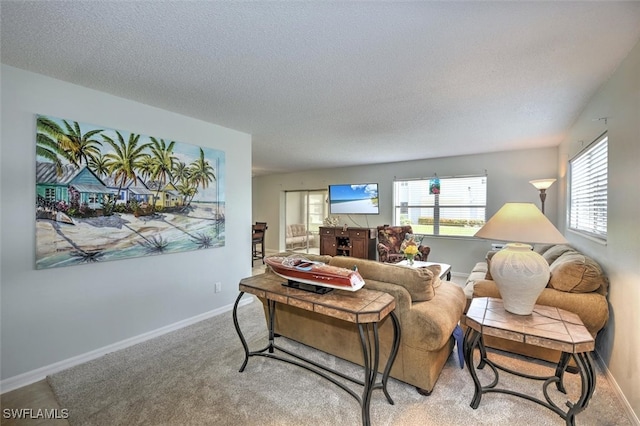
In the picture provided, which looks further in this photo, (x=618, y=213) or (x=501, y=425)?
(x=618, y=213)

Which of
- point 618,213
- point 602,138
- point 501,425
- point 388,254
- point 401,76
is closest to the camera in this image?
point 501,425

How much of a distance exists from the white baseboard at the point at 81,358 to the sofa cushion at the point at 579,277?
11.8 feet

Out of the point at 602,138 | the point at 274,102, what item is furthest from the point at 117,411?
→ the point at 602,138

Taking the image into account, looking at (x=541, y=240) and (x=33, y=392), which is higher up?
(x=541, y=240)

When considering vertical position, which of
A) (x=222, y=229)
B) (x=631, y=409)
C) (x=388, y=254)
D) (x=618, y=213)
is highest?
(x=618, y=213)

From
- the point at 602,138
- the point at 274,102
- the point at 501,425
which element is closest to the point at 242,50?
the point at 274,102

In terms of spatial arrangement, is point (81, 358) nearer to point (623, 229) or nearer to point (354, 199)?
point (623, 229)

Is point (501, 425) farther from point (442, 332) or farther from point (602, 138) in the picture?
point (602, 138)

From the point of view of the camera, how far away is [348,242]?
627cm

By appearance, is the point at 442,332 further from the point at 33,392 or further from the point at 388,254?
the point at 388,254

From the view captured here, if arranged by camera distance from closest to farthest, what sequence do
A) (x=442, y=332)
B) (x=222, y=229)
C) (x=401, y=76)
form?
(x=442, y=332)
(x=401, y=76)
(x=222, y=229)

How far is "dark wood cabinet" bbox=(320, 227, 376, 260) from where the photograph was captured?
6.02m

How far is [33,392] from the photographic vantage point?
2.02 m

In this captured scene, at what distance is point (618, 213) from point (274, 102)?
2.94 m
